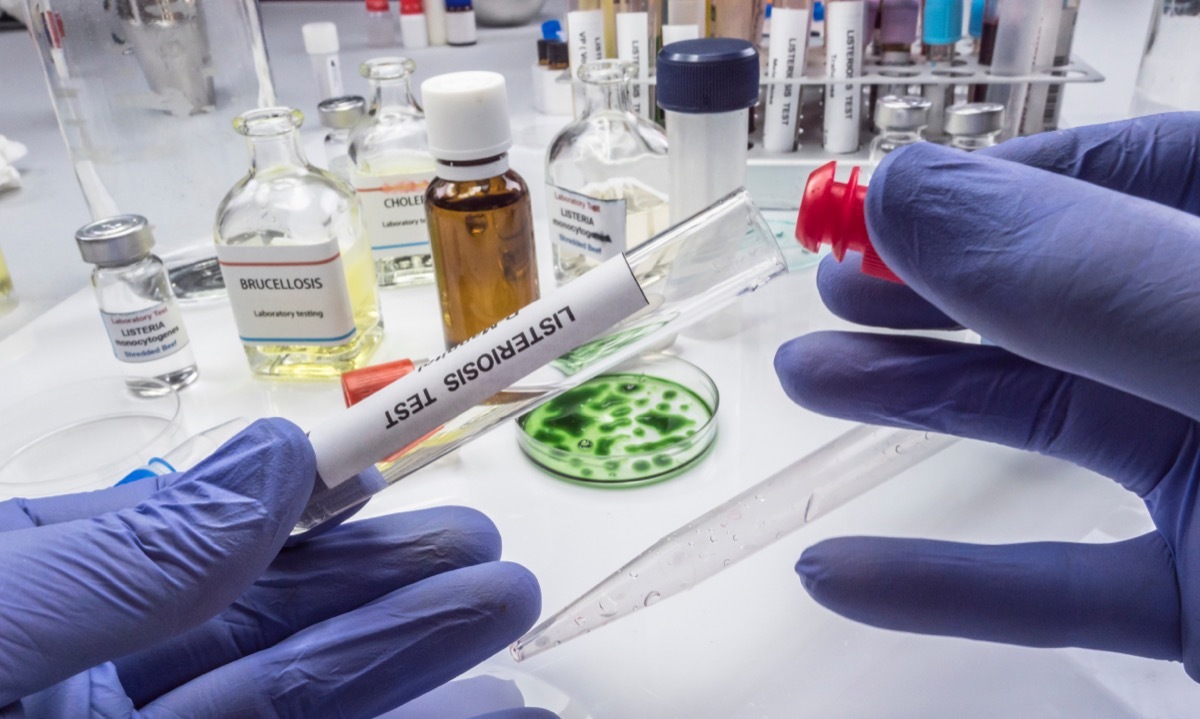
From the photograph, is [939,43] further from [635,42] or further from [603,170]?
[603,170]

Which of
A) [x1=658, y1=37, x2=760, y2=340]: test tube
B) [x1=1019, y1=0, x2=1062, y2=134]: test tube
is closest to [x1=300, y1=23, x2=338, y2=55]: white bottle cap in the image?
[x1=658, y1=37, x2=760, y2=340]: test tube

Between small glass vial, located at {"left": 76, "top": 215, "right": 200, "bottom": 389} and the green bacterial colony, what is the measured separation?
0.35 metres

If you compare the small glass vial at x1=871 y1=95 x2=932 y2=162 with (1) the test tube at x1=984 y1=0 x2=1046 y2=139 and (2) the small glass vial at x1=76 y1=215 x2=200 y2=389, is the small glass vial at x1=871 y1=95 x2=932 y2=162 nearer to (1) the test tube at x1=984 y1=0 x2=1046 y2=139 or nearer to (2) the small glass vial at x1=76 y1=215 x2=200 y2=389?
(1) the test tube at x1=984 y1=0 x2=1046 y2=139

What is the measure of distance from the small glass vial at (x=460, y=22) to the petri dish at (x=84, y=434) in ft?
3.77

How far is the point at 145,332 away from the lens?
2.44ft

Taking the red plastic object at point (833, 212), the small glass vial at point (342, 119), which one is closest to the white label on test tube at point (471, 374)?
the red plastic object at point (833, 212)

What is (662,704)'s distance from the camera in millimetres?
446

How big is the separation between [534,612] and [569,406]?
263mm

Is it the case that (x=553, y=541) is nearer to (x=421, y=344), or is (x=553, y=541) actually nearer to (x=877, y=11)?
(x=421, y=344)

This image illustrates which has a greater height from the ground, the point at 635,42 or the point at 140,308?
the point at 635,42

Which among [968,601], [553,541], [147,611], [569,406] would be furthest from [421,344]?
[968,601]

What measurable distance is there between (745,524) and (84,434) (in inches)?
22.9

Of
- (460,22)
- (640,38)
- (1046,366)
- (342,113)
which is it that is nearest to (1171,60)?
(640,38)

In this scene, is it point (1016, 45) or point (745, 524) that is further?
point (1016, 45)
